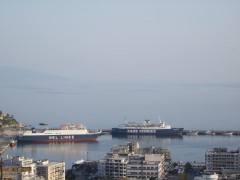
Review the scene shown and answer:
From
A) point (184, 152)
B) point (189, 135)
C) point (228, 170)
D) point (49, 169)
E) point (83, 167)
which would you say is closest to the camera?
point (49, 169)

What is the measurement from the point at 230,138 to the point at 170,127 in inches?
107

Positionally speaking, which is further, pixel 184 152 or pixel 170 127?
pixel 170 127

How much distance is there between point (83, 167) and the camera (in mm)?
11727

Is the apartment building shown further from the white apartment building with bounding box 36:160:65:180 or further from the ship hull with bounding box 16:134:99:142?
the ship hull with bounding box 16:134:99:142

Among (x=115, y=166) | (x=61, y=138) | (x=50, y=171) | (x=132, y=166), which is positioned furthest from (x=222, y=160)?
(x=61, y=138)

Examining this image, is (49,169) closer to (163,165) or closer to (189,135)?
(163,165)

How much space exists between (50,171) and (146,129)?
1152 centimetres

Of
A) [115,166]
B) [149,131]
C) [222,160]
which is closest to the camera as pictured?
[115,166]

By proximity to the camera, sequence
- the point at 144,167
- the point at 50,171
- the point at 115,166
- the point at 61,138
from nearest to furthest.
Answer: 1. the point at 50,171
2. the point at 144,167
3. the point at 115,166
4. the point at 61,138

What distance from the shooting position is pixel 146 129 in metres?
21.5

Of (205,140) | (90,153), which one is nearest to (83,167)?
(90,153)

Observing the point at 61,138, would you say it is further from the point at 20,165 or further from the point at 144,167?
the point at 20,165

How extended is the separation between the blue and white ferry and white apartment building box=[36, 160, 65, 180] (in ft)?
35.5

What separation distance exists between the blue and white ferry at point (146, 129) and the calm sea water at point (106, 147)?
1.83ft
